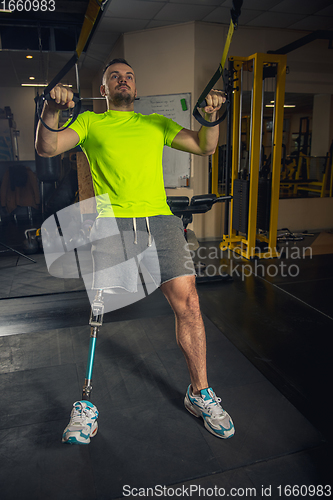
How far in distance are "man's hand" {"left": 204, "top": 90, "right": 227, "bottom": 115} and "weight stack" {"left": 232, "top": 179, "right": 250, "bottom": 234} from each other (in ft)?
8.76

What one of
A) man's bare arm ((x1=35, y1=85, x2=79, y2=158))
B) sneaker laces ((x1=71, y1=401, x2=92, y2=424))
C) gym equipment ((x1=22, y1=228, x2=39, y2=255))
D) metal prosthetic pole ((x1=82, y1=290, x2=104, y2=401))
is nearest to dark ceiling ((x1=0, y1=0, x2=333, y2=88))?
gym equipment ((x1=22, y1=228, x2=39, y2=255))

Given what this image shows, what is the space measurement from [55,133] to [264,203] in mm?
3150

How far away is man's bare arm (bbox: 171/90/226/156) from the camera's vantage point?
4.24 ft

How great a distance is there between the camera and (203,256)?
4.16 m

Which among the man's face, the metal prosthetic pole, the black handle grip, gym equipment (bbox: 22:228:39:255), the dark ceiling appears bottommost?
gym equipment (bbox: 22:228:39:255)

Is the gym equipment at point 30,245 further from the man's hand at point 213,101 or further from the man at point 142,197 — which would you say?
the man's hand at point 213,101

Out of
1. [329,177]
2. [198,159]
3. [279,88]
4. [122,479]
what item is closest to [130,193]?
[122,479]

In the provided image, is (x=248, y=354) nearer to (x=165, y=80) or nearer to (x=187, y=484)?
(x=187, y=484)

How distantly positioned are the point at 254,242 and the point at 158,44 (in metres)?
2.82

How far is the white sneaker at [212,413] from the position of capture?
1.41 m

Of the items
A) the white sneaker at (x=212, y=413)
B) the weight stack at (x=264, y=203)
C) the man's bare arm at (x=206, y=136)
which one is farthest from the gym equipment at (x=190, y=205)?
the white sneaker at (x=212, y=413)

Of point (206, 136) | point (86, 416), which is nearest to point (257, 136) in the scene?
point (206, 136)

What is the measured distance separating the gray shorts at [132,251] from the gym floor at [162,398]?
0.59 metres

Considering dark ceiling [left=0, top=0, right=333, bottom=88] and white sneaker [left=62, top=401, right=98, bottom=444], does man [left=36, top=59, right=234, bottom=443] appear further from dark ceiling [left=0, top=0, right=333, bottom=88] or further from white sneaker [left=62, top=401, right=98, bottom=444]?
dark ceiling [left=0, top=0, right=333, bottom=88]
